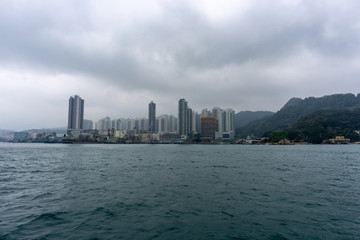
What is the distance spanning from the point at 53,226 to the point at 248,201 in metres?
10.9

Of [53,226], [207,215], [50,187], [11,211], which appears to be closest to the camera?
[53,226]

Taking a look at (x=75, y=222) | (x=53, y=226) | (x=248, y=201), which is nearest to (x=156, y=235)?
(x=75, y=222)

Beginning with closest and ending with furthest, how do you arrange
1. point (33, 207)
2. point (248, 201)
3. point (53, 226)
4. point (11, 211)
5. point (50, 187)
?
1. point (53, 226)
2. point (11, 211)
3. point (33, 207)
4. point (248, 201)
5. point (50, 187)

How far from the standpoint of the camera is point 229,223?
32.3 feet

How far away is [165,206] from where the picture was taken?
41.1 ft

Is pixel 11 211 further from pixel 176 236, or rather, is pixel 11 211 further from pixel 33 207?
pixel 176 236

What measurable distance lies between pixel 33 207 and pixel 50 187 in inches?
239

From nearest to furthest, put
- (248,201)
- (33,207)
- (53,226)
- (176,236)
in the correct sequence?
(176,236), (53,226), (33,207), (248,201)

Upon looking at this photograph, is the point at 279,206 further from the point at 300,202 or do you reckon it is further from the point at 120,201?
the point at 120,201

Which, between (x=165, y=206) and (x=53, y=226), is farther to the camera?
(x=165, y=206)

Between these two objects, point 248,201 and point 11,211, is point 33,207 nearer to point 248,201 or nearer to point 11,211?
point 11,211

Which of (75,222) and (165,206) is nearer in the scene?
(75,222)

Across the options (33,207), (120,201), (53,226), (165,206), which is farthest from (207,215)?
(33,207)

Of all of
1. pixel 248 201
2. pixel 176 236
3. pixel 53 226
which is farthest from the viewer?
pixel 248 201
